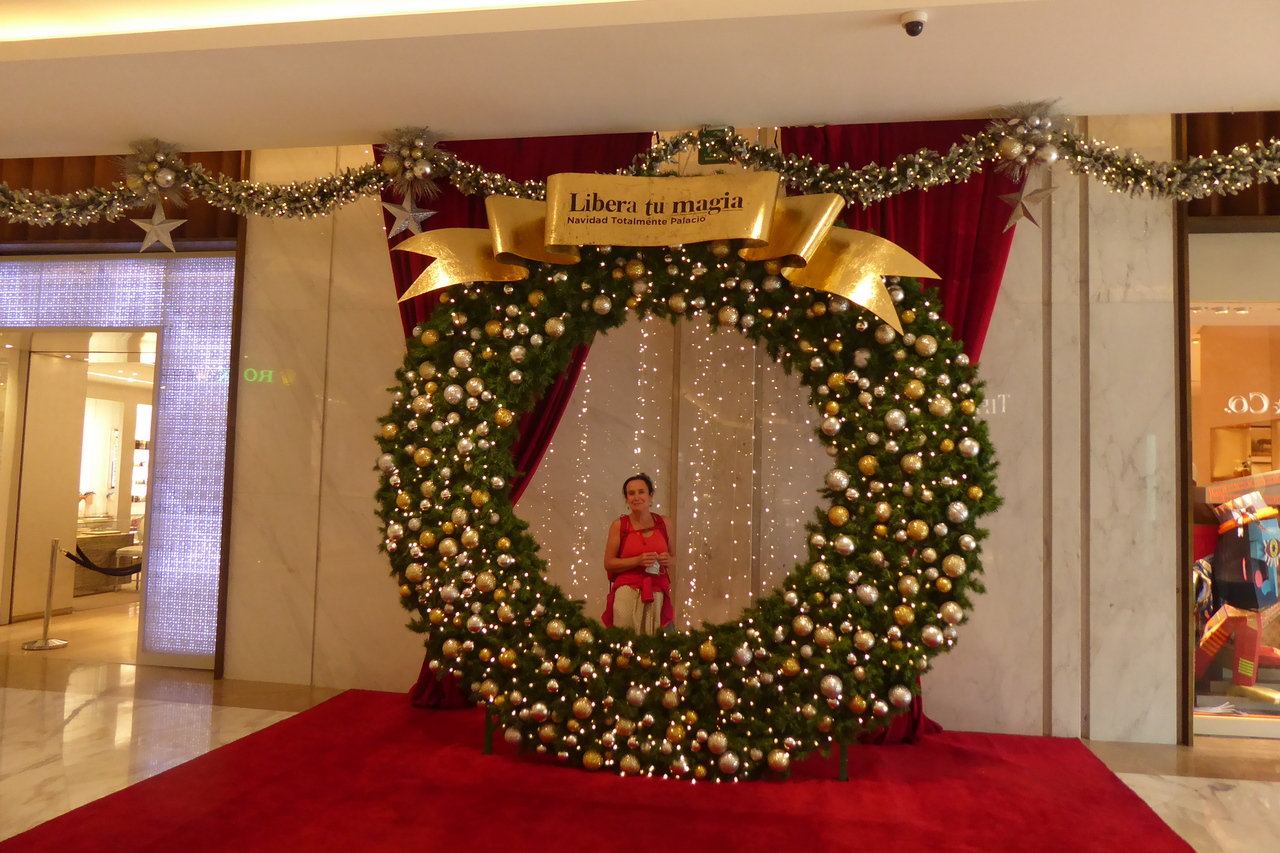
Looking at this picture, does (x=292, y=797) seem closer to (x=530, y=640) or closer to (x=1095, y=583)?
(x=530, y=640)

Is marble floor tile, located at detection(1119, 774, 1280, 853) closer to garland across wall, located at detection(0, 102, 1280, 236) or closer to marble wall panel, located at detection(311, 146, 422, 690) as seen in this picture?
garland across wall, located at detection(0, 102, 1280, 236)

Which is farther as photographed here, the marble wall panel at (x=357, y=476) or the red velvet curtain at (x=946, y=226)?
the marble wall panel at (x=357, y=476)

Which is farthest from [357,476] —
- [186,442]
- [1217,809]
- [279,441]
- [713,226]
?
[1217,809]

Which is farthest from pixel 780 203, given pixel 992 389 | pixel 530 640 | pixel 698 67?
pixel 530 640

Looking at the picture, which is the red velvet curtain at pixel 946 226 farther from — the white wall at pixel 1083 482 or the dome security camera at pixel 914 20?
the dome security camera at pixel 914 20

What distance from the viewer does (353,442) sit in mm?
5586

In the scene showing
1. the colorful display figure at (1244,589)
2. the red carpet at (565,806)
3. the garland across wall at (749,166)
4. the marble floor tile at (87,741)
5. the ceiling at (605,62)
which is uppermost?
the ceiling at (605,62)

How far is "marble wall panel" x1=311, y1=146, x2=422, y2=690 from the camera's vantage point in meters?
5.47

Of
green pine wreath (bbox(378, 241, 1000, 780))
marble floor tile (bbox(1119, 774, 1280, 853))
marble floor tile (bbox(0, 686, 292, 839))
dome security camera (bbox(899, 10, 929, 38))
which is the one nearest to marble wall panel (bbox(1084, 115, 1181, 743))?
marble floor tile (bbox(1119, 774, 1280, 853))

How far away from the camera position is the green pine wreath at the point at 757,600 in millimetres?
3828

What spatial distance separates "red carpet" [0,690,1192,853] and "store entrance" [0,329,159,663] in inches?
120

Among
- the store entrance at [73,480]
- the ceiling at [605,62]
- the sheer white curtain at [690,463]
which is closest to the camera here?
the ceiling at [605,62]

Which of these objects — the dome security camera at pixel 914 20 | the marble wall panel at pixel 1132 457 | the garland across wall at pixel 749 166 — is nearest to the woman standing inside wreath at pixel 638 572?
the garland across wall at pixel 749 166

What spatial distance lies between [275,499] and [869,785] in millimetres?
4090
